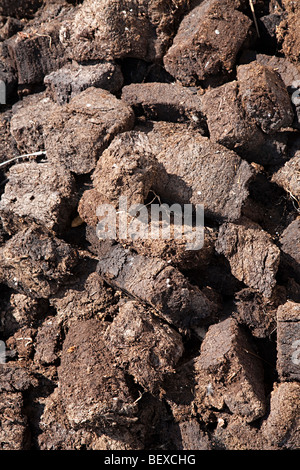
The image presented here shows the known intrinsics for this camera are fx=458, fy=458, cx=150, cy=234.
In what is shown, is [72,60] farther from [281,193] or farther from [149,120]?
[281,193]

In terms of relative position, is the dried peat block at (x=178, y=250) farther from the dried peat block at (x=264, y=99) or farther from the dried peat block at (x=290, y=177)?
the dried peat block at (x=264, y=99)

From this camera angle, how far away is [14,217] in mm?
2320

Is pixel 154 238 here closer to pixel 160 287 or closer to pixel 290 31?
pixel 160 287

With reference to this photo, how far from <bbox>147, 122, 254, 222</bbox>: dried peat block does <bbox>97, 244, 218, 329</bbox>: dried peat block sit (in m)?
0.37

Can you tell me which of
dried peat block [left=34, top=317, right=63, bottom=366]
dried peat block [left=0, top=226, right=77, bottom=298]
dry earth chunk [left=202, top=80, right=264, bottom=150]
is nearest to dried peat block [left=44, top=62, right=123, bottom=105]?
dry earth chunk [left=202, top=80, right=264, bottom=150]

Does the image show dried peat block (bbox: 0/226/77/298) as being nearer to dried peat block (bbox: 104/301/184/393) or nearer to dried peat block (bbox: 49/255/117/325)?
dried peat block (bbox: 49/255/117/325)

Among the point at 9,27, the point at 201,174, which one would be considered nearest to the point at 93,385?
the point at 201,174

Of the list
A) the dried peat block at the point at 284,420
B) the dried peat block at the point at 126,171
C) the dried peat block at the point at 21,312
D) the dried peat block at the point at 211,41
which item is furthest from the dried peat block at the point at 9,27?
the dried peat block at the point at 284,420

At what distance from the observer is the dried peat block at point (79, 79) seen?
96.6 inches

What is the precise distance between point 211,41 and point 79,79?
731 millimetres

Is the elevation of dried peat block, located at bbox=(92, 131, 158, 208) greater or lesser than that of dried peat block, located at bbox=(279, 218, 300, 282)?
greater

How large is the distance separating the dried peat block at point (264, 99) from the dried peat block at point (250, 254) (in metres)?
0.53

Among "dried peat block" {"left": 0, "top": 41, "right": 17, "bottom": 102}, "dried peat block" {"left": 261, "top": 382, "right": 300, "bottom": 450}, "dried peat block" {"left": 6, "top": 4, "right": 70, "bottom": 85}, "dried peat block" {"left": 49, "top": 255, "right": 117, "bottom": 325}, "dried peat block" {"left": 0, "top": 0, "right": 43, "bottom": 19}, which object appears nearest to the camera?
"dried peat block" {"left": 261, "top": 382, "right": 300, "bottom": 450}

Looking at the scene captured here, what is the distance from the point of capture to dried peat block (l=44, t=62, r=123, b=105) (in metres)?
2.45
